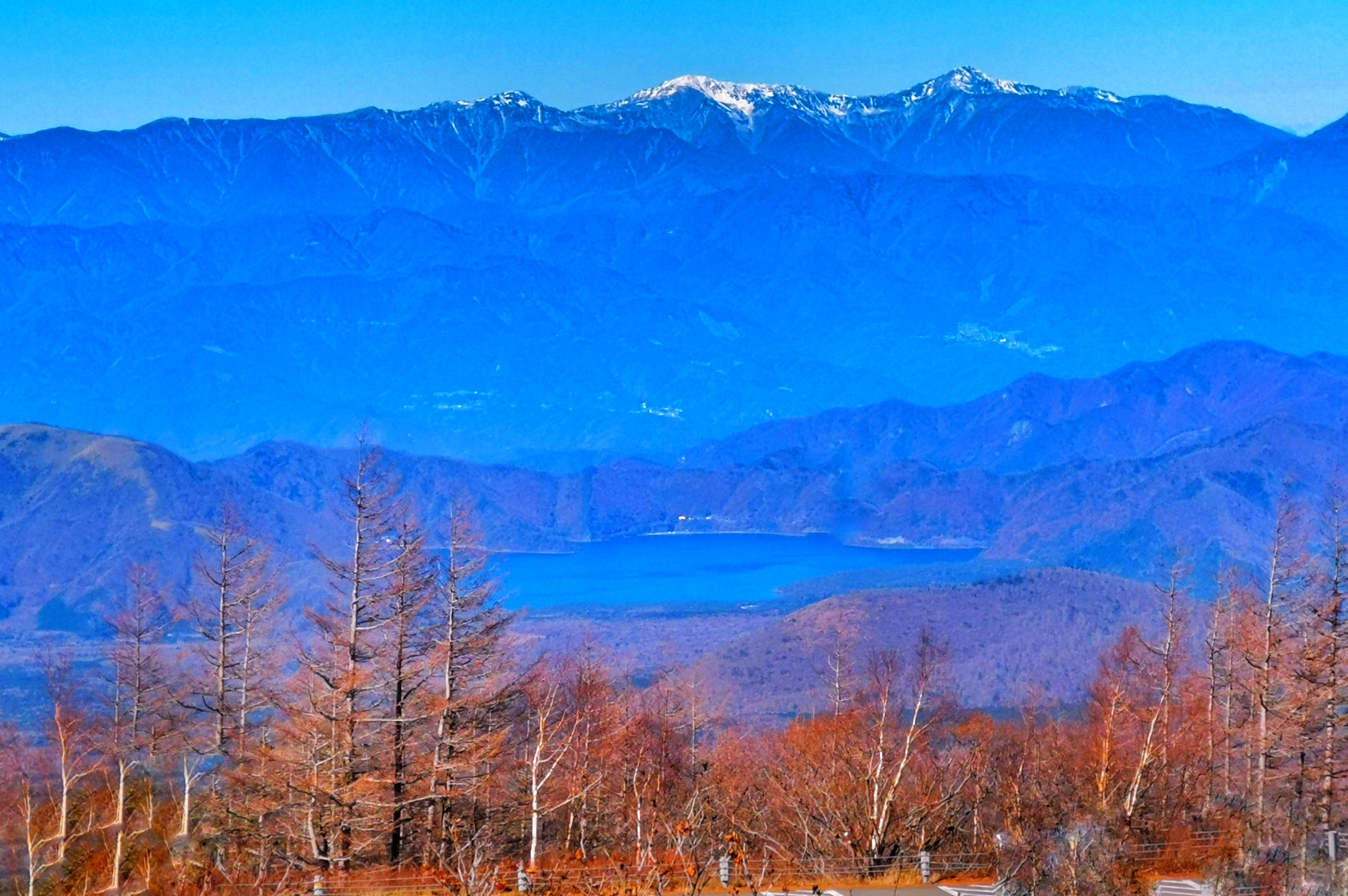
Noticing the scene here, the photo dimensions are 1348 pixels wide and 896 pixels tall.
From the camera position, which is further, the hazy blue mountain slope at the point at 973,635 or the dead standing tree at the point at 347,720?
the hazy blue mountain slope at the point at 973,635

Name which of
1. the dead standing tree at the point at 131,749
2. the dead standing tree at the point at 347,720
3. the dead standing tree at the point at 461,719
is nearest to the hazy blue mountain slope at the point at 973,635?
the dead standing tree at the point at 131,749

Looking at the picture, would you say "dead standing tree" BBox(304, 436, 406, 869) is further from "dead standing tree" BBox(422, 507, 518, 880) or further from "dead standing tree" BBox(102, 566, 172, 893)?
"dead standing tree" BBox(102, 566, 172, 893)

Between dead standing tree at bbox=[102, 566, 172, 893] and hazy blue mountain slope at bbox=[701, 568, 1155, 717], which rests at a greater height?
hazy blue mountain slope at bbox=[701, 568, 1155, 717]

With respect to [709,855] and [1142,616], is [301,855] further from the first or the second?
[1142,616]

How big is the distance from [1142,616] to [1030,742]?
101975 mm

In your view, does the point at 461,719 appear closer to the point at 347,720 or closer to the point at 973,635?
the point at 347,720

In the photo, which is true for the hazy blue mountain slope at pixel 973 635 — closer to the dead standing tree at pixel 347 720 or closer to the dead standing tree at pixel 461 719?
the dead standing tree at pixel 461 719

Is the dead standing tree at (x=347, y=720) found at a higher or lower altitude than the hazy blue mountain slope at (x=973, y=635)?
lower

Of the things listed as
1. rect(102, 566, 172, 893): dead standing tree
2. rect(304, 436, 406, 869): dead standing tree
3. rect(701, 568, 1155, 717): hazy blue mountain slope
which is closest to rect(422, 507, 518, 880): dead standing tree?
rect(304, 436, 406, 869): dead standing tree

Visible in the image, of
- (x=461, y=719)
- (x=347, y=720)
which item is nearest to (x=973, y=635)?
(x=461, y=719)

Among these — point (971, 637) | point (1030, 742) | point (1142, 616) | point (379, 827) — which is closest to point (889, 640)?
point (971, 637)

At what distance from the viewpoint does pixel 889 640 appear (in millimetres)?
163250

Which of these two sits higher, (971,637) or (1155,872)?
(971,637)

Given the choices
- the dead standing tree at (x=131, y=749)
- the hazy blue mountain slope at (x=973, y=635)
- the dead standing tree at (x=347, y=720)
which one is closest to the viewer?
the dead standing tree at (x=347, y=720)
